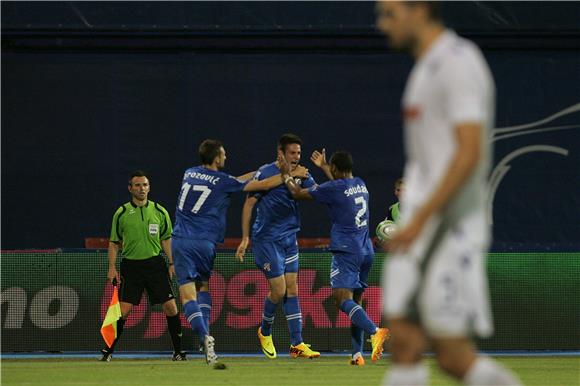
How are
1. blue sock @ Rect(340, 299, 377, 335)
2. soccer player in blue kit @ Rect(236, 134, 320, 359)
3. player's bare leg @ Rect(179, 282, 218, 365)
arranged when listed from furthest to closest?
soccer player in blue kit @ Rect(236, 134, 320, 359) → blue sock @ Rect(340, 299, 377, 335) → player's bare leg @ Rect(179, 282, 218, 365)

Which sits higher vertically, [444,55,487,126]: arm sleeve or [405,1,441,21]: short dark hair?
[405,1,441,21]: short dark hair

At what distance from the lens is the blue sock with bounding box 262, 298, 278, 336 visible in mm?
12984

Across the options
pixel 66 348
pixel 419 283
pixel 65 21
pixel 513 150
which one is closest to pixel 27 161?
pixel 65 21

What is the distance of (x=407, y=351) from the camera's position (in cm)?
462

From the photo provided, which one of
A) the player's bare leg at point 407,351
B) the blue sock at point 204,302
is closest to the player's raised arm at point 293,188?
the blue sock at point 204,302

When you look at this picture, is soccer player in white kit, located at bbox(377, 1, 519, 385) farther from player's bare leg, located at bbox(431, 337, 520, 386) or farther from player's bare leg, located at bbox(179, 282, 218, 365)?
player's bare leg, located at bbox(179, 282, 218, 365)

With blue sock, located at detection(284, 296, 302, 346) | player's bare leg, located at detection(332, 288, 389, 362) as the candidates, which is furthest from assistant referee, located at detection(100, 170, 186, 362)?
player's bare leg, located at detection(332, 288, 389, 362)

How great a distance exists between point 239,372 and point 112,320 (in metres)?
2.24

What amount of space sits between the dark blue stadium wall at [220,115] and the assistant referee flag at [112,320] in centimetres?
576

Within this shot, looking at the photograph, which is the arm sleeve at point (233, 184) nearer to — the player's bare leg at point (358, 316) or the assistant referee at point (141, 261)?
the player's bare leg at point (358, 316)

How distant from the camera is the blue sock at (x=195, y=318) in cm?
1138

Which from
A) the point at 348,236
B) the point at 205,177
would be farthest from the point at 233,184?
the point at 348,236

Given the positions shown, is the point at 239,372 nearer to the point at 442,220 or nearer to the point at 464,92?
the point at 442,220

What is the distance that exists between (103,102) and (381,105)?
14.7 feet
